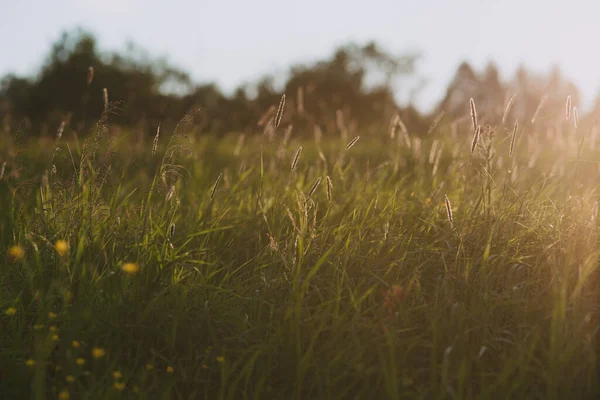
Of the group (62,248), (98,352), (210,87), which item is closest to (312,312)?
(98,352)

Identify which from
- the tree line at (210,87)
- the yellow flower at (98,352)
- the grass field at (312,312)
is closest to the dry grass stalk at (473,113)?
the grass field at (312,312)

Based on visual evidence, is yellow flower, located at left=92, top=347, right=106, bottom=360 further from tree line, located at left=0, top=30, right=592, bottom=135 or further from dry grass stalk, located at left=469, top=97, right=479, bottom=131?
tree line, located at left=0, top=30, right=592, bottom=135

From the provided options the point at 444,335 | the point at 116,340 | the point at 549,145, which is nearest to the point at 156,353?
the point at 116,340

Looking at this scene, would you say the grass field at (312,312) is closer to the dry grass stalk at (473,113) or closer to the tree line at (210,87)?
the dry grass stalk at (473,113)

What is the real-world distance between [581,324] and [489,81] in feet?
45.5

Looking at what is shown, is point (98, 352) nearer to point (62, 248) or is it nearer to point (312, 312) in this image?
point (62, 248)

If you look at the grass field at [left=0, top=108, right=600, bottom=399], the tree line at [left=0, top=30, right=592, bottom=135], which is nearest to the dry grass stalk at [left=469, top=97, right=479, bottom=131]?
the grass field at [left=0, top=108, right=600, bottom=399]

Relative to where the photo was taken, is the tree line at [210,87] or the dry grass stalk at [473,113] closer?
the dry grass stalk at [473,113]

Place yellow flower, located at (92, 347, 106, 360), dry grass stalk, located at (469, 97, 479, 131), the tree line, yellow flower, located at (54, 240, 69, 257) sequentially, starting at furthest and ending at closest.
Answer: the tree line, dry grass stalk, located at (469, 97, 479, 131), yellow flower, located at (54, 240, 69, 257), yellow flower, located at (92, 347, 106, 360)

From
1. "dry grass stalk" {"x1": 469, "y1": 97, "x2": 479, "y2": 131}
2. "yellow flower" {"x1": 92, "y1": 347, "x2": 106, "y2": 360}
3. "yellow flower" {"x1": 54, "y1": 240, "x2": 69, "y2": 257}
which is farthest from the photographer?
"dry grass stalk" {"x1": 469, "y1": 97, "x2": 479, "y2": 131}

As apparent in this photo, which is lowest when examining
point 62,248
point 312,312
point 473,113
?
point 312,312

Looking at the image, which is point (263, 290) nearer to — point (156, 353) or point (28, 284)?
point (156, 353)

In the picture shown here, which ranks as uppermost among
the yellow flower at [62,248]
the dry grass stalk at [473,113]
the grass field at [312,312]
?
the dry grass stalk at [473,113]

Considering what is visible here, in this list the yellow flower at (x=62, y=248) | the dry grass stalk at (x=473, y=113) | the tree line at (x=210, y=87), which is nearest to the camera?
the yellow flower at (x=62, y=248)
